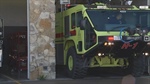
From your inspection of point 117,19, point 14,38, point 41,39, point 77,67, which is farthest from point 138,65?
point 14,38

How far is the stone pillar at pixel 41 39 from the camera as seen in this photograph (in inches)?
553

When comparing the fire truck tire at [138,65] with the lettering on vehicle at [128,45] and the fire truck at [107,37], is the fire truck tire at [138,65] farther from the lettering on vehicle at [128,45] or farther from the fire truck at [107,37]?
the lettering on vehicle at [128,45]

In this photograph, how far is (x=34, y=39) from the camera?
46.1 feet

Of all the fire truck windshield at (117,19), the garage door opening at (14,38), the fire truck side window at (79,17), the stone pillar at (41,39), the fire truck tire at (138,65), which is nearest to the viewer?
the fire truck windshield at (117,19)

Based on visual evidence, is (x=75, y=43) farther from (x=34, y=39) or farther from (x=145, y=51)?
(x=145, y=51)

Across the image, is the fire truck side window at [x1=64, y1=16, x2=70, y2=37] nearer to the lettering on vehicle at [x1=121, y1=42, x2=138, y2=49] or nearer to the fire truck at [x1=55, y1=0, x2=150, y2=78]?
the fire truck at [x1=55, y1=0, x2=150, y2=78]

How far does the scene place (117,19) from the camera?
525 inches

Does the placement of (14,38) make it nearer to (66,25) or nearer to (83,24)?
(66,25)

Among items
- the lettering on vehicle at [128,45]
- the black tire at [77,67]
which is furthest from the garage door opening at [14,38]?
the lettering on vehicle at [128,45]

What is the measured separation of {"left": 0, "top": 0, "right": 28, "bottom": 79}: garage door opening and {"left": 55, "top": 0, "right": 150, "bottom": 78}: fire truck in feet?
10.8

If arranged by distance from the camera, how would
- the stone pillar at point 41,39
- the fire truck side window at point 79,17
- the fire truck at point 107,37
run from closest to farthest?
the fire truck at point 107,37, the fire truck side window at point 79,17, the stone pillar at point 41,39

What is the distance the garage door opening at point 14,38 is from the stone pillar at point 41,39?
2677mm

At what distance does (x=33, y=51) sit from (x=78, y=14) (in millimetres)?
2302

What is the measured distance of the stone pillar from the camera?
14039 millimetres
